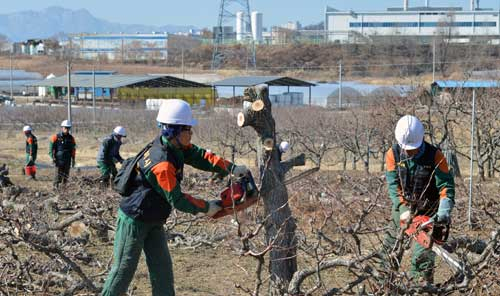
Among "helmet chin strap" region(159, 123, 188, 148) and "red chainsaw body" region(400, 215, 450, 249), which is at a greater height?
"helmet chin strap" region(159, 123, 188, 148)

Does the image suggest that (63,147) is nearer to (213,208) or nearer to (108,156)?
(108,156)

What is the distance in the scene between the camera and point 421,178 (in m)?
5.75

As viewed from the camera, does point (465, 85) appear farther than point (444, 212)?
Yes

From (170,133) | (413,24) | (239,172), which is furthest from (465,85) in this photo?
(413,24)

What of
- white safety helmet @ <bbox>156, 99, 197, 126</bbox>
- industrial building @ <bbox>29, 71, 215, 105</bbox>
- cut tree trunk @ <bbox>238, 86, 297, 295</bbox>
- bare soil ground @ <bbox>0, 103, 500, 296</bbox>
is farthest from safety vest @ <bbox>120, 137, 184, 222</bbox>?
industrial building @ <bbox>29, 71, 215, 105</bbox>

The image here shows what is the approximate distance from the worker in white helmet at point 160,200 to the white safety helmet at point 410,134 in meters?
1.35

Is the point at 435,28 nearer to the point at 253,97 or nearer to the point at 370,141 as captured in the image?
the point at 370,141

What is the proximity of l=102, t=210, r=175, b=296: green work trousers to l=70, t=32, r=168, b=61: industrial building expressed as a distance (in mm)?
84587

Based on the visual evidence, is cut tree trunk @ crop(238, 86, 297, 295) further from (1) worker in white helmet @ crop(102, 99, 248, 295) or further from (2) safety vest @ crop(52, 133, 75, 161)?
(2) safety vest @ crop(52, 133, 75, 161)

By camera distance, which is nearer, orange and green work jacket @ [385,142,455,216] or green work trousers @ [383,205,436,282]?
green work trousers @ [383,205,436,282]

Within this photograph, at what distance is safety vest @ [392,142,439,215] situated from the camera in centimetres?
574

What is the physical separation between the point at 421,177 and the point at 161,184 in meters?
2.20

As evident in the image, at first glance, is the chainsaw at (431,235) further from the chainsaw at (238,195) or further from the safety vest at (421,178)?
the chainsaw at (238,195)

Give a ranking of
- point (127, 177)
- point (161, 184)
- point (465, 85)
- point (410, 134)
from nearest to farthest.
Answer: point (161, 184) → point (127, 177) → point (410, 134) → point (465, 85)
